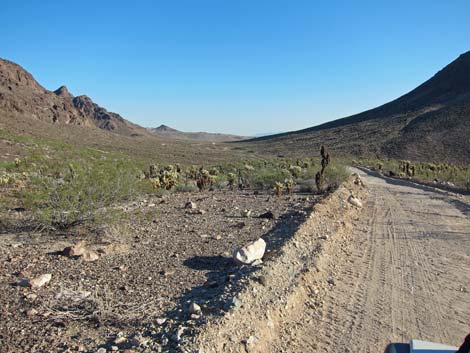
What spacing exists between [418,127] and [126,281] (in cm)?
7166

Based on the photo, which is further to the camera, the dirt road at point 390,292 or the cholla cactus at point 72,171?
the cholla cactus at point 72,171

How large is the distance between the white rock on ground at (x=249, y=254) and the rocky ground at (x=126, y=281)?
0.48 ft

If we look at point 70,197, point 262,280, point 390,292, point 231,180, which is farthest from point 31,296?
point 231,180

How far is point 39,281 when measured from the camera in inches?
226

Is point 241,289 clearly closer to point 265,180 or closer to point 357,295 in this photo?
point 357,295

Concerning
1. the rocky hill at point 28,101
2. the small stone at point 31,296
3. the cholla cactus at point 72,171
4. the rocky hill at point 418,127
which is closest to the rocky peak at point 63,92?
the rocky hill at point 28,101

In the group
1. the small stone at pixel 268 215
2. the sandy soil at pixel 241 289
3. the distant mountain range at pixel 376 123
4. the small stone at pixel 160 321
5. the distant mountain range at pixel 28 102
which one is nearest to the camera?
the sandy soil at pixel 241 289

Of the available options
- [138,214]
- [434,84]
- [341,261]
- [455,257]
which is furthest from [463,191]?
[434,84]

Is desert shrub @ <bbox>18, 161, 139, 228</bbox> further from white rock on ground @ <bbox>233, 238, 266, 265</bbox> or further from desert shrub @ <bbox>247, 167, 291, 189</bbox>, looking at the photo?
desert shrub @ <bbox>247, 167, 291, 189</bbox>

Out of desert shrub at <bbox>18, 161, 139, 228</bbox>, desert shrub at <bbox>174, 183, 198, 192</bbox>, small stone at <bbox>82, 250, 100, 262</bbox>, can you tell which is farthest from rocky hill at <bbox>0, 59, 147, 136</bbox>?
small stone at <bbox>82, 250, 100, 262</bbox>

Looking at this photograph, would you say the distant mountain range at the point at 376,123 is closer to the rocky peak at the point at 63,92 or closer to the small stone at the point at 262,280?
the small stone at the point at 262,280

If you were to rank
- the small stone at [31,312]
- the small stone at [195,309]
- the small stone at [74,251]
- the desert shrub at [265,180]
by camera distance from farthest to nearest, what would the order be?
1. the desert shrub at [265,180]
2. the small stone at [74,251]
3. the small stone at [195,309]
4. the small stone at [31,312]

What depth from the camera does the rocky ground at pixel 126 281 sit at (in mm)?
4449

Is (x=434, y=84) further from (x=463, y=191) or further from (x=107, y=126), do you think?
(x=107, y=126)
